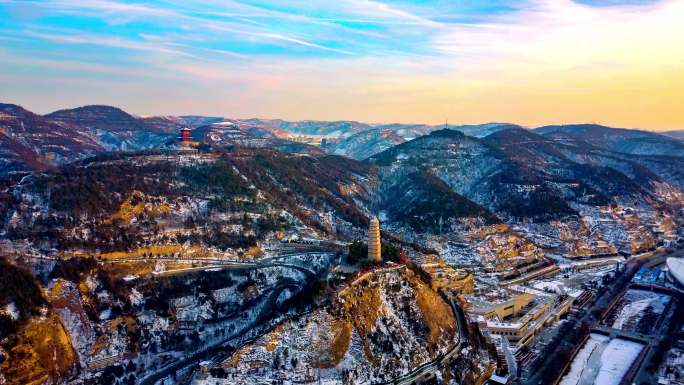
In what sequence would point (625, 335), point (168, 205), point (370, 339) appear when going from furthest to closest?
point (168, 205), point (625, 335), point (370, 339)

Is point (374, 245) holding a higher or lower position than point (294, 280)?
higher

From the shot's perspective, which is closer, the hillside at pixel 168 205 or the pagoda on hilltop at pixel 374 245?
the pagoda on hilltop at pixel 374 245

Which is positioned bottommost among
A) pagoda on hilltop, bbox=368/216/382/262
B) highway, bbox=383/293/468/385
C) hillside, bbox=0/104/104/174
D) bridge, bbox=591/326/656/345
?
bridge, bbox=591/326/656/345

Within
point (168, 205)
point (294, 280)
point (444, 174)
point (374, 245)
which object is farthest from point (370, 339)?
point (444, 174)

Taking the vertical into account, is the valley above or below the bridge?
above

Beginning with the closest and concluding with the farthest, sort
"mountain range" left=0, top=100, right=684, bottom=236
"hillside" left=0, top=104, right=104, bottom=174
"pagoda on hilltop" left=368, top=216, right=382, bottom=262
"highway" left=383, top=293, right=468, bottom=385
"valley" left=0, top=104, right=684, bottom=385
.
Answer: "highway" left=383, top=293, right=468, bottom=385, "valley" left=0, top=104, right=684, bottom=385, "pagoda on hilltop" left=368, top=216, right=382, bottom=262, "mountain range" left=0, top=100, right=684, bottom=236, "hillside" left=0, top=104, right=104, bottom=174

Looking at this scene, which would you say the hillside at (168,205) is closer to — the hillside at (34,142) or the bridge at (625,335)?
the bridge at (625,335)

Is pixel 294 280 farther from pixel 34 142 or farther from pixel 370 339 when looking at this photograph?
pixel 34 142

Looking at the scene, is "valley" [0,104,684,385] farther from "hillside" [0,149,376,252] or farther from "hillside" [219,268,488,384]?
"hillside" [0,149,376,252]

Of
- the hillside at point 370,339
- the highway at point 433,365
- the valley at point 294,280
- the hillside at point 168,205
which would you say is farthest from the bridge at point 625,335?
the hillside at point 168,205

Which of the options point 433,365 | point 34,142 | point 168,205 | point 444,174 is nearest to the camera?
point 433,365

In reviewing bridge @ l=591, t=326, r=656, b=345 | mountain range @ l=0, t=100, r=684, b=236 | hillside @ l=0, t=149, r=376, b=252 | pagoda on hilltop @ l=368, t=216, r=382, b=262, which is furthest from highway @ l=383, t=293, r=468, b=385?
mountain range @ l=0, t=100, r=684, b=236

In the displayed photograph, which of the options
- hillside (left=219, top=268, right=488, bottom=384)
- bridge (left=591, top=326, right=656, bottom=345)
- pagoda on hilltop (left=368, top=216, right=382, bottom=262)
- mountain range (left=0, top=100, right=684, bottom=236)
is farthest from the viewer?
mountain range (left=0, top=100, right=684, bottom=236)
